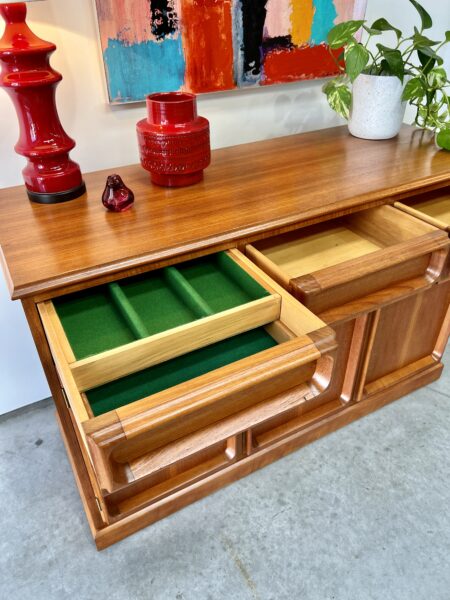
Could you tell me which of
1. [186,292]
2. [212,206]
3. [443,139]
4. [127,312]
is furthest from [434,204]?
[127,312]

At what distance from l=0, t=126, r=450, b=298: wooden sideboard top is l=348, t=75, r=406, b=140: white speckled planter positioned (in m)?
0.03

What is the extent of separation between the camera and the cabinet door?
1.07 metres

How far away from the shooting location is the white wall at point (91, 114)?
0.92 m

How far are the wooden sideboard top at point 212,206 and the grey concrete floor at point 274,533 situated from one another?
1.96ft

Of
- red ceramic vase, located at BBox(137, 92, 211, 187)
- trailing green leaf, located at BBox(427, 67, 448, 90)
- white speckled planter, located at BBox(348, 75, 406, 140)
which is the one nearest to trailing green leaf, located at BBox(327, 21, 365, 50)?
white speckled planter, located at BBox(348, 75, 406, 140)

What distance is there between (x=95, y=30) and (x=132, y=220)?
43 cm

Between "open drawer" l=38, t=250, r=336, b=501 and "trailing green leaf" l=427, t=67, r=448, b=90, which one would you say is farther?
"trailing green leaf" l=427, t=67, r=448, b=90

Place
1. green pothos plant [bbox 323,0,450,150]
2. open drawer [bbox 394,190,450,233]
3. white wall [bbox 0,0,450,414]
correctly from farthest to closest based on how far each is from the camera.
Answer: open drawer [bbox 394,190,450,233] → green pothos plant [bbox 323,0,450,150] → white wall [bbox 0,0,450,414]

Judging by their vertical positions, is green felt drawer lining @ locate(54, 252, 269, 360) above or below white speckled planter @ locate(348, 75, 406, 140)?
below

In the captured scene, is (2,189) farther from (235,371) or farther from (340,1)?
(340,1)

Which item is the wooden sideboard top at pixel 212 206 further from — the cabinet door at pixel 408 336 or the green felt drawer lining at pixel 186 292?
the cabinet door at pixel 408 336

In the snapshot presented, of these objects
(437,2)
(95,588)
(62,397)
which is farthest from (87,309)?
(437,2)

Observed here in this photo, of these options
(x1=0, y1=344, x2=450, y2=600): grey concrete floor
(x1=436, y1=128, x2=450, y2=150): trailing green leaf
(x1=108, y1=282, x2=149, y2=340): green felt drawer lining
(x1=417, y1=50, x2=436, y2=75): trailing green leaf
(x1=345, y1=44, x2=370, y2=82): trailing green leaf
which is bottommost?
(x1=0, y1=344, x2=450, y2=600): grey concrete floor

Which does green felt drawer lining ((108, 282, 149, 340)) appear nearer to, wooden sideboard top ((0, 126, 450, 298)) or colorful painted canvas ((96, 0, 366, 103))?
wooden sideboard top ((0, 126, 450, 298))
